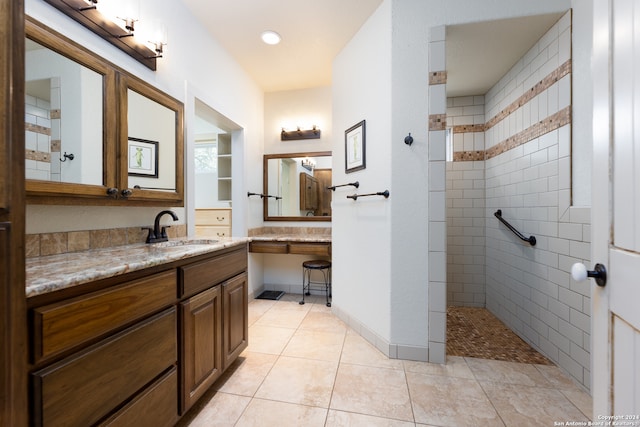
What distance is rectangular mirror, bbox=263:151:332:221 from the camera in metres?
3.21

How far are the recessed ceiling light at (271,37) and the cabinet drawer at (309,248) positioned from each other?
2.03 m

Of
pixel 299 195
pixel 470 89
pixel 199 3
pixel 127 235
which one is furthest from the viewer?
pixel 299 195

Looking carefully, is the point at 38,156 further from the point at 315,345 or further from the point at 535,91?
the point at 535,91

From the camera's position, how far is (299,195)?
10.8 feet

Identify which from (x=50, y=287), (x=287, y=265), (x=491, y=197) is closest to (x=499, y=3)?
(x=491, y=197)

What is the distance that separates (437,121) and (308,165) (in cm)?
177

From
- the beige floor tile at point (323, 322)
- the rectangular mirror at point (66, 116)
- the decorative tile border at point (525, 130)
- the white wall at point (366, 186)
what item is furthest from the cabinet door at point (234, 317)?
the decorative tile border at point (525, 130)

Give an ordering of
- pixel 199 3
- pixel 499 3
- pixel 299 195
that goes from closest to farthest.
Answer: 1. pixel 499 3
2. pixel 199 3
3. pixel 299 195

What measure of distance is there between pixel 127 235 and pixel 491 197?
10.3ft

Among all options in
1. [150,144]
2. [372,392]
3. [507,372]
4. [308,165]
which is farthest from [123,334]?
[308,165]

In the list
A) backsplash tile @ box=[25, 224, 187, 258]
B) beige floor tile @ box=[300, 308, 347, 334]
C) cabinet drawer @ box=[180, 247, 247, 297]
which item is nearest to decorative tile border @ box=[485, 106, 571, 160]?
beige floor tile @ box=[300, 308, 347, 334]

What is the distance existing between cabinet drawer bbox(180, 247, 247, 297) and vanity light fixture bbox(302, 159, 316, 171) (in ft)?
5.57

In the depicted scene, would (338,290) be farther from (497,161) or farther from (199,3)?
(199,3)

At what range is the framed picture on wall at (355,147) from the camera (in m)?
2.22
